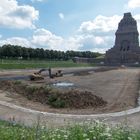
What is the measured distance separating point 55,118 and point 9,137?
13260 mm

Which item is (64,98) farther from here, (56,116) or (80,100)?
(56,116)

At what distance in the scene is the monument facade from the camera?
15575cm

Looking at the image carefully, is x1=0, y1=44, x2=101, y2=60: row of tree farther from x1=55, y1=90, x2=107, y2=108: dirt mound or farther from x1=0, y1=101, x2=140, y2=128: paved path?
x1=0, y1=101, x2=140, y2=128: paved path

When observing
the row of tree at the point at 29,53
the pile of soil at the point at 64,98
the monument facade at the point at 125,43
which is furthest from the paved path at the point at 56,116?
the monument facade at the point at 125,43

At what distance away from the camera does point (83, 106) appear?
25.9 metres

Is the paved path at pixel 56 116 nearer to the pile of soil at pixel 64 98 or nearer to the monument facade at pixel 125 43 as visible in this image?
the pile of soil at pixel 64 98

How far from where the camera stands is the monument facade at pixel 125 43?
155750 millimetres

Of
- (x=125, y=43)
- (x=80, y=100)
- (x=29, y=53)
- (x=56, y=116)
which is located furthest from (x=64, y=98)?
(x=125, y=43)

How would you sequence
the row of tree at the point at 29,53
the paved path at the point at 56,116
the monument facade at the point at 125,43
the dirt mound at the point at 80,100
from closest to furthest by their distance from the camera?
the paved path at the point at 56,116 → the dirt mound at the point at 80,100 → the row of tree at the point at 29,53 → the monument facade at the point at 125,43

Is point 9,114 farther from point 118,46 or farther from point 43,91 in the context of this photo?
point 118,46

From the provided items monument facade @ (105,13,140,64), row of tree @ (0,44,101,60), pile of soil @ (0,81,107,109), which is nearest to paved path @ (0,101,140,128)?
pile of soil @ (0,81,107,109)

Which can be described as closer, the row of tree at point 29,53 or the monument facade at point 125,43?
the row of tree at point 29,53

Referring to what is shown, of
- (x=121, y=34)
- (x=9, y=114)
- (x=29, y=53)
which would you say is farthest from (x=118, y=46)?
(x=9, y=114)

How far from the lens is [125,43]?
17100 cm
